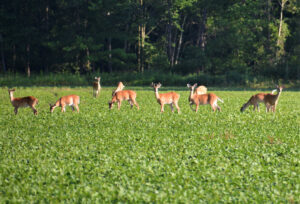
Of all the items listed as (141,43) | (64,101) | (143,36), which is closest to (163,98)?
(64,101)

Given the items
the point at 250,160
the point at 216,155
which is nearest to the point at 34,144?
the point at 216,155

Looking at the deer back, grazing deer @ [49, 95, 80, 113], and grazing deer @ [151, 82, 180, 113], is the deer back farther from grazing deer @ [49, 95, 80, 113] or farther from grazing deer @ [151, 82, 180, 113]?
grazing deer @ [49, 95, 80, 113]

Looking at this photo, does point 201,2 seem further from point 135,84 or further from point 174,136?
point 174,136

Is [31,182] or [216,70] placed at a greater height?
[216,70]

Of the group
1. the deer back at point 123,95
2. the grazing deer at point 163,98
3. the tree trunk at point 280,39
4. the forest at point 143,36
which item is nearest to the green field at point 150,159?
the grazing deer at point 163,98

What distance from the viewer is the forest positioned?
45281mm

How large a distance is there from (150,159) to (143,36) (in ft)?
132

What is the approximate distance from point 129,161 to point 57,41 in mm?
39231

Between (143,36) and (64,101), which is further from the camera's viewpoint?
(143,36)

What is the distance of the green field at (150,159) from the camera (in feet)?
24.0

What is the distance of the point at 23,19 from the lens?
48531 millimetres

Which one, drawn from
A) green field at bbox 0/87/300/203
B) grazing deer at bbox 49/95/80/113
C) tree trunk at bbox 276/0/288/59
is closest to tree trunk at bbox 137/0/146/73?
tree trunk at bbox 276/0/288/59

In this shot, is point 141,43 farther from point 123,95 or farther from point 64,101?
point 64,101

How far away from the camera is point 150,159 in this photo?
379 inches
